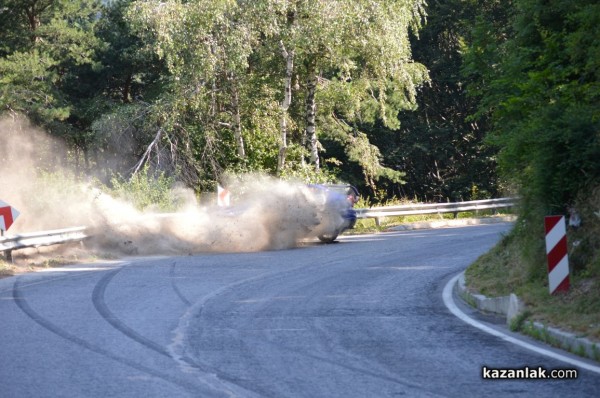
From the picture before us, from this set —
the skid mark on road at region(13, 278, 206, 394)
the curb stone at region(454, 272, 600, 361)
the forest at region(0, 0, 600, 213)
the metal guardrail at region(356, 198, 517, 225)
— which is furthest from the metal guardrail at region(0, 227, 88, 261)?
the metal guardrail at region(356, 198, 517, 225)

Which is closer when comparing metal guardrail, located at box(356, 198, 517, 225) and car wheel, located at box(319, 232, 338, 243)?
car wheel, located at box(319, 232, 338, 243)

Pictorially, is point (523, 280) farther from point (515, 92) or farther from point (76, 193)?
point (76, 193)

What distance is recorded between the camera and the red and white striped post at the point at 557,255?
10133 mm

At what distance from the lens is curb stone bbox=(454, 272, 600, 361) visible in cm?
805

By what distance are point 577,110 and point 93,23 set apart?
1458 inches

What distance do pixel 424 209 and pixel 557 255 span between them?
22.2 metres

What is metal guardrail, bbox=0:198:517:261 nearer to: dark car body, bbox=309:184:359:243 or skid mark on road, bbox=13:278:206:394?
dark car body, bbox=309:184:359:243

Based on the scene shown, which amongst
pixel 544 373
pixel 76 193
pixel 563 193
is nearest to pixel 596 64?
pixel 563 193

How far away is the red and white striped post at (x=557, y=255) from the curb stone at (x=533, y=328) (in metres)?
0.50

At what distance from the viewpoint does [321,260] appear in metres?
18.6

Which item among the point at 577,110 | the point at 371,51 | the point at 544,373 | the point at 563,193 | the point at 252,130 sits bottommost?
the point at 544,373

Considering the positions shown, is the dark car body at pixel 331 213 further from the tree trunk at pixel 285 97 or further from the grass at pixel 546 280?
the grass at pixel 546 280

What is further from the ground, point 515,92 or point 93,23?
point 93,23

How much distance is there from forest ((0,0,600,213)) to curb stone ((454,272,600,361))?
69.0 inches
